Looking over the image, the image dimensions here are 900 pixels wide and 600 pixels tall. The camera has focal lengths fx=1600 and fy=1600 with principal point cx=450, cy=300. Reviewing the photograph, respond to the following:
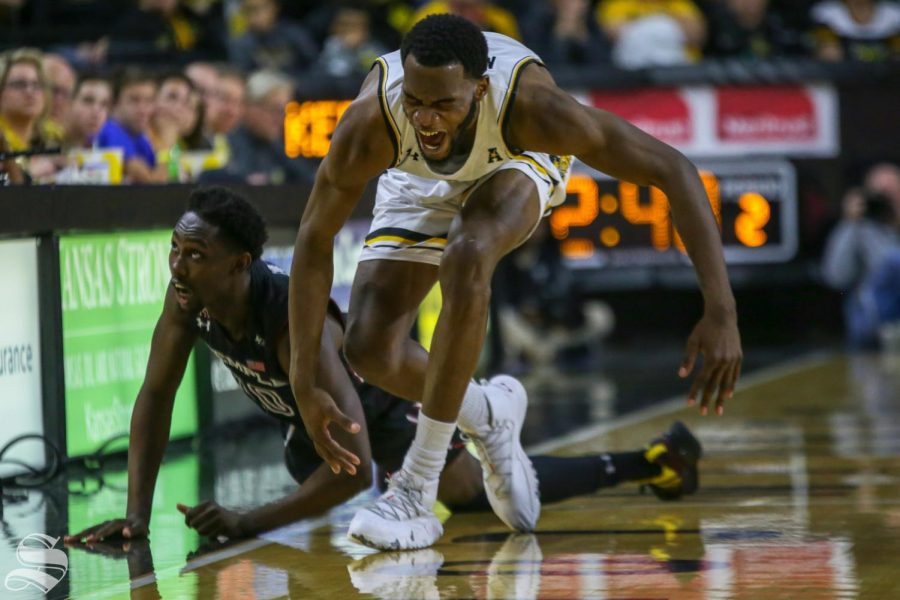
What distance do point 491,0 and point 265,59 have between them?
2294mm

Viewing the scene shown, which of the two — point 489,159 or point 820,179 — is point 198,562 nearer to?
point 489,159

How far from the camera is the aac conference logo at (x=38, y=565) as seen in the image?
4.18 m

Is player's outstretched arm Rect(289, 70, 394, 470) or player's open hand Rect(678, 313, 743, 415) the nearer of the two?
player's open hand Rect(678, 313, 743, 415)

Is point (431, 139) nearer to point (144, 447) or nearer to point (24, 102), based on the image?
point (144, 447)

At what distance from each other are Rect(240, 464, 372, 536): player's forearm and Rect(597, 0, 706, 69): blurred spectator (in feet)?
26.0

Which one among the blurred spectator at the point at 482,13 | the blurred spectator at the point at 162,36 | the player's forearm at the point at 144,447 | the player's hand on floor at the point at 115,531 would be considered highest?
the blurred spectator at the point at 482,13

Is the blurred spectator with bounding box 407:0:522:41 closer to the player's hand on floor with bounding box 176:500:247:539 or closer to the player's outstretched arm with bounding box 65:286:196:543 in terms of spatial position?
the player's outstretched arm with bounding box 65:286:196:543

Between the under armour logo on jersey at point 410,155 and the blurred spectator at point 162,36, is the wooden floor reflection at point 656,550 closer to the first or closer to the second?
the under armour logo on jersey at point 410,155

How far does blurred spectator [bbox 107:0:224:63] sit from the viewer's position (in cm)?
1032

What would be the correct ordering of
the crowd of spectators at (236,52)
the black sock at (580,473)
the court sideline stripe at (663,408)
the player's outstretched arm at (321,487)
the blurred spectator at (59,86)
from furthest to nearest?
the blurred spectator at (59,86)
the crowd of spectators at (236,52)
the court sideline stripe at (663,408)
the black sock at (580,473)
the player's outstretched arm at (321,487)

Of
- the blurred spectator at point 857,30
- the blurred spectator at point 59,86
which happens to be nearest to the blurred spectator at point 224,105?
the blurred spectator at point 59,86

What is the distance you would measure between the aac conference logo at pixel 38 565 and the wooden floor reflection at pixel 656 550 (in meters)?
0.26

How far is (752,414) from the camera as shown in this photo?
26.2 ft

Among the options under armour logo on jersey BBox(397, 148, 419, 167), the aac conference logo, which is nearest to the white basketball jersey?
under armour logo on jersey BBox(397, 148, 419, 167)
